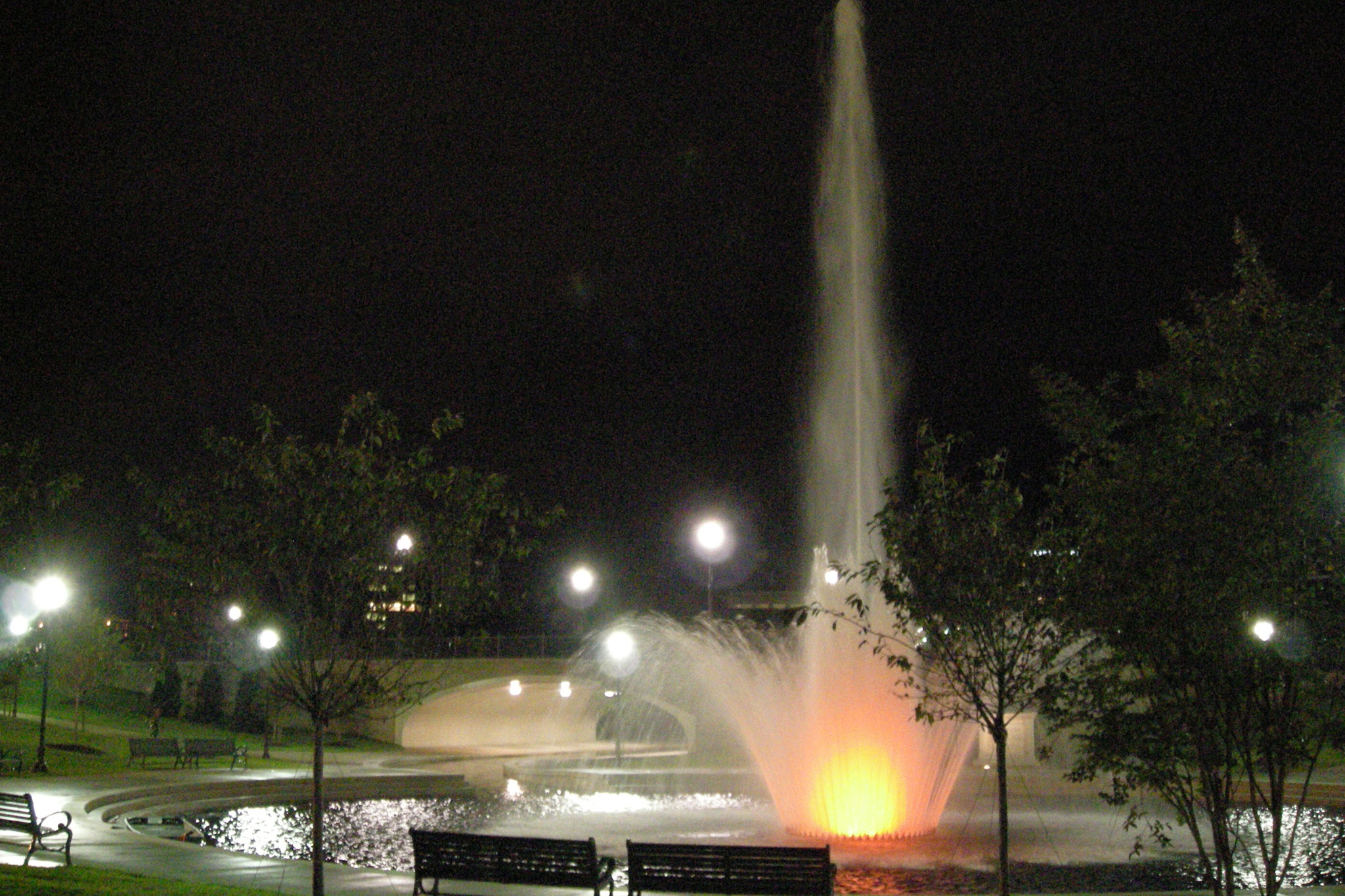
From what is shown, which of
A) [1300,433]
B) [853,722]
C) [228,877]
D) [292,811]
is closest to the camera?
[1300,433]

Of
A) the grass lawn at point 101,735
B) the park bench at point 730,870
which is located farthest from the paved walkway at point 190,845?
the grass lawn at point 101,735

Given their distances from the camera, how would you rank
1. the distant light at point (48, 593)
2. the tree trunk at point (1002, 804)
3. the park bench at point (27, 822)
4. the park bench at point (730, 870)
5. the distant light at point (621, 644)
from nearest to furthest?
1. the tree trunk at point (1002, 804)
2. the park bench at point (730, 870)
3. the park bench at point (27, 822)
4. the distant light at point (48, 593)
5. the distant light at point (621, 644)

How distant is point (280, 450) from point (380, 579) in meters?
1.74

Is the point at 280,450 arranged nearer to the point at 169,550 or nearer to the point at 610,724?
the point at 169,550

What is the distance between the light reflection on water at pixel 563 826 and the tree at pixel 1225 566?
8755mm

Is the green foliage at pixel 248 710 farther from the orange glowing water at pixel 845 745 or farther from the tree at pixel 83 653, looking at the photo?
the orange glowing water at pixel 845 745

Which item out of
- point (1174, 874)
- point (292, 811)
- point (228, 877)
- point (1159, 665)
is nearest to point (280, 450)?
point (228, 877)

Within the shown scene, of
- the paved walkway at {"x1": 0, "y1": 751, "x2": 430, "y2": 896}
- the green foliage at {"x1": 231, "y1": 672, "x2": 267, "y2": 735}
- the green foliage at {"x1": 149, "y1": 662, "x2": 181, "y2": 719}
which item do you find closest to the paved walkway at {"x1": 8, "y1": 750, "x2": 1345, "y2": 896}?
the paved walkway at {"x1": 0, "y1": 751, "x2": 430, "y2": 896}

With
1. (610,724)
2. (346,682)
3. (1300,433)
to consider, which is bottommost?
(610,724)

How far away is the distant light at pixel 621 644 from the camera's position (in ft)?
104

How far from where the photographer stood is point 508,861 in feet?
48.0

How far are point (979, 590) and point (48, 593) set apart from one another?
1457cm

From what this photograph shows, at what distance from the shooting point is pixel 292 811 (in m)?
27.6

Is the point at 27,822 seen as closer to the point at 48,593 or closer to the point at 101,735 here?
the point at 48,593
